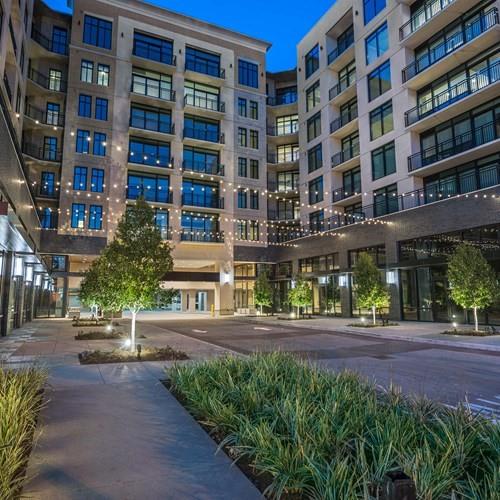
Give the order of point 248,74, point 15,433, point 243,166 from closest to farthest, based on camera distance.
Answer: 1. point 15,433
2. point 243,166
3. point 248,74

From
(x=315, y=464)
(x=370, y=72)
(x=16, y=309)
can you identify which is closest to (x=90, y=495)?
(x=315, y=464)

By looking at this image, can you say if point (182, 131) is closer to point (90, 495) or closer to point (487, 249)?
point (487, 249)

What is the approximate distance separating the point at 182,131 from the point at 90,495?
37.2 metres

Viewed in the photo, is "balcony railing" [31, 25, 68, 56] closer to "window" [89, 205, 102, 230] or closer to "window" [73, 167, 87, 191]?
"window" [73, 167, 87, 191]

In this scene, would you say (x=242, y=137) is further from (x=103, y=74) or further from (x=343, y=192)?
(x=103, y=74)

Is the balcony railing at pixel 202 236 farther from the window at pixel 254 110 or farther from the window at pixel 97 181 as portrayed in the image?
the window at pixel 254 110

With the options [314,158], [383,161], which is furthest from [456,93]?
[314,158]

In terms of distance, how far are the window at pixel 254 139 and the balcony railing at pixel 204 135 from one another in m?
3.29

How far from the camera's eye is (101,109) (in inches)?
1363

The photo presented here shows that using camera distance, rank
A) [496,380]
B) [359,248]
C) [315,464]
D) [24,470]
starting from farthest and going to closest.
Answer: [359,248] → [496,380] → [24,470] → [315,464]

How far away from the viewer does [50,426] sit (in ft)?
17.6

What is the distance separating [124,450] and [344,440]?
2.51 metres

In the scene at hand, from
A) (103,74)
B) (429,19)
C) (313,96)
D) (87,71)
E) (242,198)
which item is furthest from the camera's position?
(242,198)

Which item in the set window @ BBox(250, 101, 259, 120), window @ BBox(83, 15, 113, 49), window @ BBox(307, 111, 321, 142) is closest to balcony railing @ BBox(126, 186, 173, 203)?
window @ BBox(250, 101, 259, 120)
